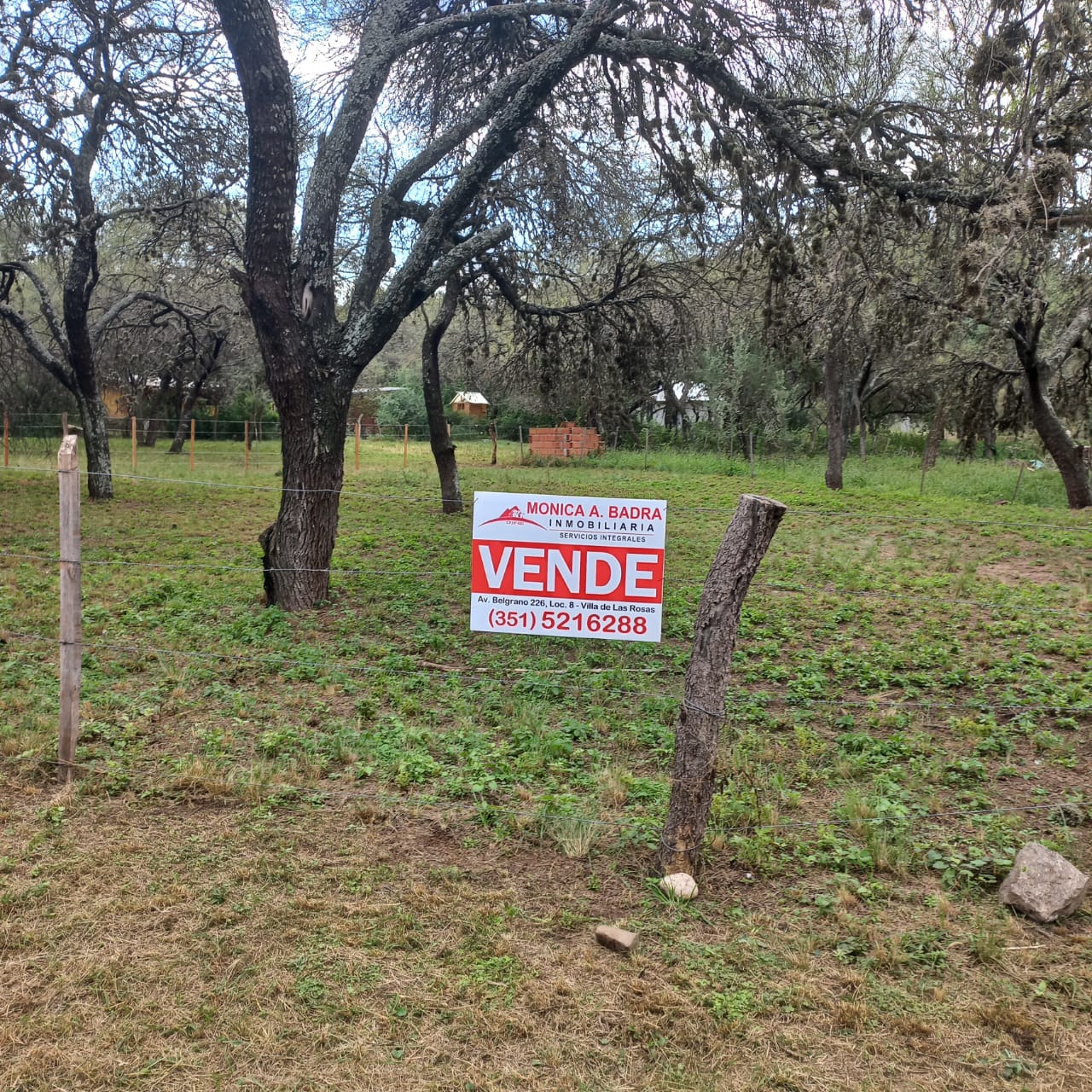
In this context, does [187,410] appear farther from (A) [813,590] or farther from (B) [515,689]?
(B) [515,689]

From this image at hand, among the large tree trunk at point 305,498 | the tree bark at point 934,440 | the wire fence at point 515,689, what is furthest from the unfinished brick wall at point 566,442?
the wire fence at point 515,689

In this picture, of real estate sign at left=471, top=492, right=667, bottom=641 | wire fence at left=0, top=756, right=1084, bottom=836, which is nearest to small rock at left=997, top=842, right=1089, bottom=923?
wire fence at left=0, top=756, right=1084, bottom=836

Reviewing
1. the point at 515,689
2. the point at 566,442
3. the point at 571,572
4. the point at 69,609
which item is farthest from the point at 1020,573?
the point at 566,442

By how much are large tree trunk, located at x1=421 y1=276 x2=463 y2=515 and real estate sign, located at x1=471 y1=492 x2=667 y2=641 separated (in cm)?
739

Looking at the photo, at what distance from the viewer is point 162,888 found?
3.37 meters

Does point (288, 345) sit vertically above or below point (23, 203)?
below

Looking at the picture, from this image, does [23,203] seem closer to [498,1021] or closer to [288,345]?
[288,345]

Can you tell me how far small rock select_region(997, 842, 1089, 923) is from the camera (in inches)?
127

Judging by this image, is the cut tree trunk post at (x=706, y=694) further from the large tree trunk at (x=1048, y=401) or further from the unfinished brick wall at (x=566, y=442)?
the unfinished brick wall at (x=566, y=442)

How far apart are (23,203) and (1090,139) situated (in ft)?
34.5

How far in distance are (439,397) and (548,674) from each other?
7819 millimetres

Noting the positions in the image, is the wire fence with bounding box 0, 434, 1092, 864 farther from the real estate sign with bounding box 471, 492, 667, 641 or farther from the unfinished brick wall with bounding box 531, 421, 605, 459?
the unfinished brick wall with bounding box 531, 421, 605, 459

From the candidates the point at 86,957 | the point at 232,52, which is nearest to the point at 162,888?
the point at 86,957

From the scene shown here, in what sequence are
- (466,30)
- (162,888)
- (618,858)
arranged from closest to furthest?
1. (162,888)
2. (618,858)
3. (466,30)
